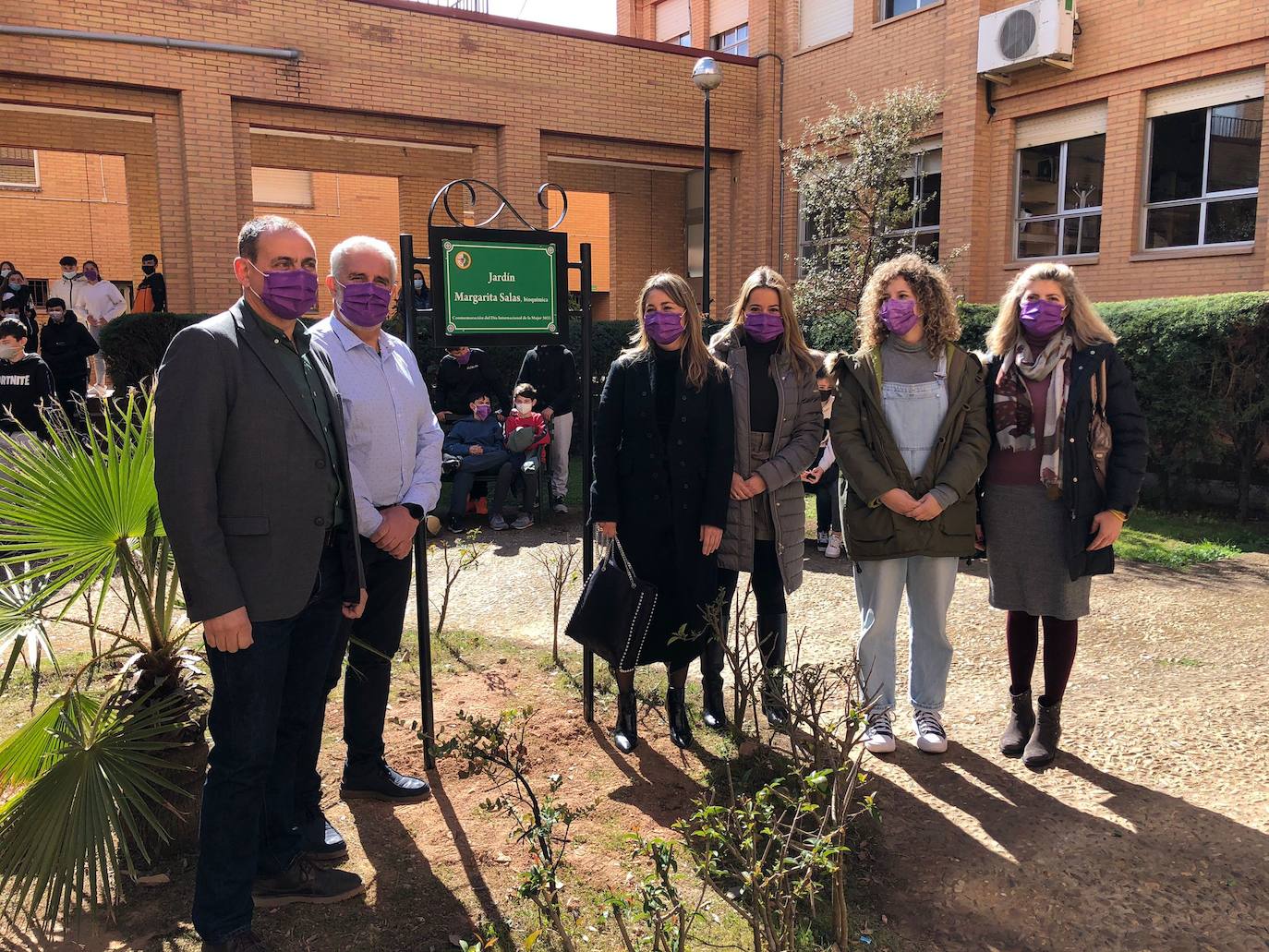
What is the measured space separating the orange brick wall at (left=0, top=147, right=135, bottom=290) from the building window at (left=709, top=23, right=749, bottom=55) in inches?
579

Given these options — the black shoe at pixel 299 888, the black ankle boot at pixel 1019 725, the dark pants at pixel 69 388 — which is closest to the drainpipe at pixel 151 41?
the dark pants at pixel 69 388

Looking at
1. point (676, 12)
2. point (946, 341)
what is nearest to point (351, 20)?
point (676, 12)

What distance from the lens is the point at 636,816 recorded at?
3537 mm

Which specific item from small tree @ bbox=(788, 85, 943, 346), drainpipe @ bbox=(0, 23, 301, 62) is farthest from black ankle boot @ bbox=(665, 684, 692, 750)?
drainpipe @ bbox=(0, 23, 301, 62)

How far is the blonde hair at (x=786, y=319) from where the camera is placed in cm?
414

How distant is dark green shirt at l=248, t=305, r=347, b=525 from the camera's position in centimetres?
272

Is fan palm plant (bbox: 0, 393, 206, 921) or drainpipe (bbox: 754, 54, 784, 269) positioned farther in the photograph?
drainpipe (bbox: 754, 54, 784, 269)

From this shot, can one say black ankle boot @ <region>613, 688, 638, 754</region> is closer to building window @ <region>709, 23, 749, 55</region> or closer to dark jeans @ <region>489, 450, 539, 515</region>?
dark jeans @ <region>489, 450, 539, 515</region>

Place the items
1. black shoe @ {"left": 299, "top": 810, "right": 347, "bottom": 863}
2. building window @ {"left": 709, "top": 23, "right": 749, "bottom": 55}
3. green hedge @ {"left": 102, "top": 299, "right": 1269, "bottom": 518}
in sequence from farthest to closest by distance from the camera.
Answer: building window @ {"left": 709, "top": 23, "right": 749, "bottom": 55} < green hedge @ {"left": 102, "top": 299, "right": 1269, "bottom": 518} < black shoe @ {"left": 299, "top": 810, "right": 347, "bottom": 863}

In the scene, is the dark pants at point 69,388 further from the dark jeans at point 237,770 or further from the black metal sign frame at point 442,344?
the dark jeans at point 237,770

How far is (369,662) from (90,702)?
0.97 m

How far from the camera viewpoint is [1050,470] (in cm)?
382

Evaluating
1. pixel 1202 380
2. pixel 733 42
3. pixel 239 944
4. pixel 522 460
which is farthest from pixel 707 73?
pixel 239 944

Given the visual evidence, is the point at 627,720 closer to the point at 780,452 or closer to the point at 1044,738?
the point at 780,452
